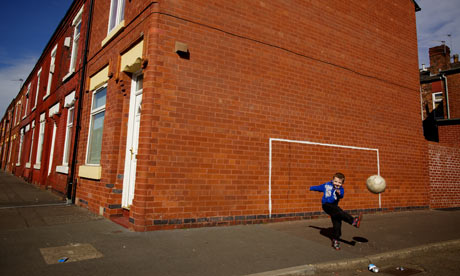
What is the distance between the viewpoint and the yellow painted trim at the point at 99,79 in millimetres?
8124

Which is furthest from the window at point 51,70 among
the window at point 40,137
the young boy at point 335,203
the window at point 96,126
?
the young boy at point 335,203

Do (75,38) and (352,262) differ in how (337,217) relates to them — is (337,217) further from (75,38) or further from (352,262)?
(75,38)

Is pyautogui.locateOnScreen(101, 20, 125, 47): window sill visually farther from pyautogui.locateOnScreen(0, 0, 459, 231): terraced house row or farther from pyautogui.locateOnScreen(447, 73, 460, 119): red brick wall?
pyautogui.locateOnScreen(447, 73, 460, 119): red brick wall

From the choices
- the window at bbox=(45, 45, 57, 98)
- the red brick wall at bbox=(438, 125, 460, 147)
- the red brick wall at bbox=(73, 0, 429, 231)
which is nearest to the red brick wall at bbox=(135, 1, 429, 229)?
the red brick wall at bbox=(73, 0, 429, 231)

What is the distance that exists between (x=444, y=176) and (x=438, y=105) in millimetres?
13111

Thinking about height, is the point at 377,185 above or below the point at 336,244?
above

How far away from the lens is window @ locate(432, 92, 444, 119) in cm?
2102

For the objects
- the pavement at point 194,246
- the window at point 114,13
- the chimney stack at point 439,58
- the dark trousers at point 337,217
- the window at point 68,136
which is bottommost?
the pavement at point 194,246

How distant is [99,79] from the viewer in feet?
28.0

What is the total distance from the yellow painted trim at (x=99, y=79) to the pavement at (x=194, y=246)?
352 cm

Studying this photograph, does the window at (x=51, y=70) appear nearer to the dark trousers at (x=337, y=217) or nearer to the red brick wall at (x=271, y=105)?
the red brick wall at (x=271, y=105)

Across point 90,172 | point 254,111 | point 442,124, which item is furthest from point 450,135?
point 90,172

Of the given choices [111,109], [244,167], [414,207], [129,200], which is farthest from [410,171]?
[111,109]

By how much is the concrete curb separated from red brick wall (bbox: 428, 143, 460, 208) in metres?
5.72
